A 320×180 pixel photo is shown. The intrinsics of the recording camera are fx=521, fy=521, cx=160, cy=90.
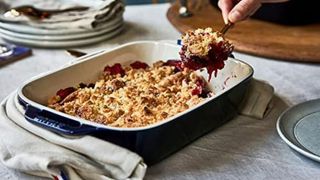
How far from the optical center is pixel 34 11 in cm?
117

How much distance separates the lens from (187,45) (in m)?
0.78

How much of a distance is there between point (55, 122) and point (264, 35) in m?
0.63

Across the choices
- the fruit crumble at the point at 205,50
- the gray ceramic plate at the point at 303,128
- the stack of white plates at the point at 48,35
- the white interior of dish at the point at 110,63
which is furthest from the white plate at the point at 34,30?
the gray ceramic plate at the point at 303,128

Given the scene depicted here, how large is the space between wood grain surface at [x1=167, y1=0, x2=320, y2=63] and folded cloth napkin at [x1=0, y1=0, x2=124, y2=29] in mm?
171

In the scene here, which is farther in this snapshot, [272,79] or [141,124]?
[272,79]

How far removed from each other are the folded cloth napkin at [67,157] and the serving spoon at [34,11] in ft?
1.73

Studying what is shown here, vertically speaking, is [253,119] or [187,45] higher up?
[187,45]

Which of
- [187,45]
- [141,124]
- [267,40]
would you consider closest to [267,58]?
[267,40]

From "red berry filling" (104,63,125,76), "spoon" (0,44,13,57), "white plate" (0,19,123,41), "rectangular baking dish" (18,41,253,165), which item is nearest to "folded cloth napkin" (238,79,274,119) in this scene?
"rectangular baking dish" (18,41,253,165)

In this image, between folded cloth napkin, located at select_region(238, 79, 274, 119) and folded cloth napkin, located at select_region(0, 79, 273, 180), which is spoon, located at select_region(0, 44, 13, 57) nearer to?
folded cloth napkin, located at select_region(0, 79, 273, 180)

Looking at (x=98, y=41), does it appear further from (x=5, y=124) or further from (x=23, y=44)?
(x=5, y=124)

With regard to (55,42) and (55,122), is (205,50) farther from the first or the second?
(55,42)

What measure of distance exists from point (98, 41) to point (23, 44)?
16 cm

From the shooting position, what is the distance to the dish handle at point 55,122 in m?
0.64
